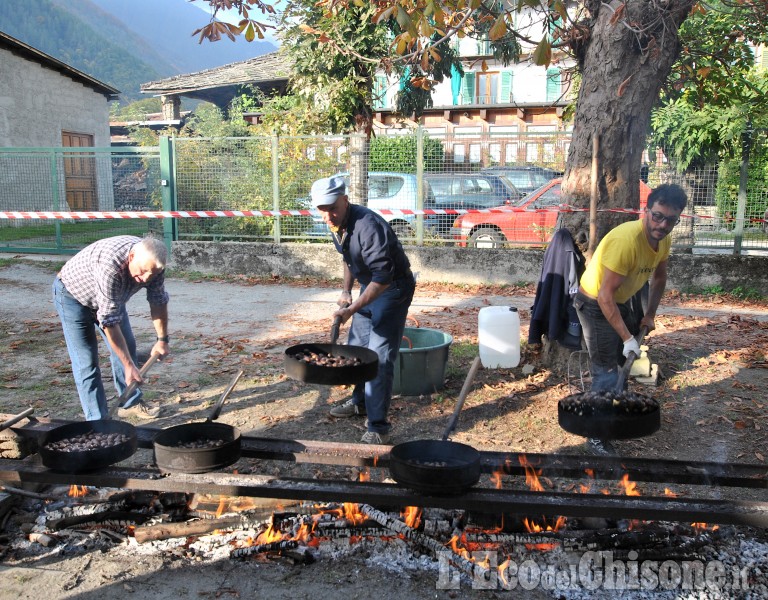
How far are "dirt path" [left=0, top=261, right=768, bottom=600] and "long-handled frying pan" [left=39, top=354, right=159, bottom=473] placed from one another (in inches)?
19.5

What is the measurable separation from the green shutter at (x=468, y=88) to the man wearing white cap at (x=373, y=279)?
32.4 meters

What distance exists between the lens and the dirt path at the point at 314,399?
363 cm

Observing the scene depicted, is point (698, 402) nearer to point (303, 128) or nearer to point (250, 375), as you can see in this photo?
point (250, 375)

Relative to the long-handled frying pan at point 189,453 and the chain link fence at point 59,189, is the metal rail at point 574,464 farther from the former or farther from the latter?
the chain link fence at point 59,189

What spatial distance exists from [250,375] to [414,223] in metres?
6.18

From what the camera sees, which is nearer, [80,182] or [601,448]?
[601,448]

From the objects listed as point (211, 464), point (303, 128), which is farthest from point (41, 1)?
point (211, 464)

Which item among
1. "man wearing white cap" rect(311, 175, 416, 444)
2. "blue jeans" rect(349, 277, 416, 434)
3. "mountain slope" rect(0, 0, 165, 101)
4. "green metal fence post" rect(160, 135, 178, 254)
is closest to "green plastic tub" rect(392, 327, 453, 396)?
"man wearing white cap" rect(311, 175, 416, 444)

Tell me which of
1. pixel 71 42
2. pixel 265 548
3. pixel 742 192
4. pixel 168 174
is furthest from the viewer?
pixel 71 42

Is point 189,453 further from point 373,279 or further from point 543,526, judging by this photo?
point 543,526

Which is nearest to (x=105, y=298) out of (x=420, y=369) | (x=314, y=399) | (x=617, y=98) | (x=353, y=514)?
(x=353, y=514)

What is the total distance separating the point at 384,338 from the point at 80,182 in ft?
41.7

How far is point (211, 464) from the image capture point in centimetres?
387

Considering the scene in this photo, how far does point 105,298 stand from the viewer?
14.8 feet
